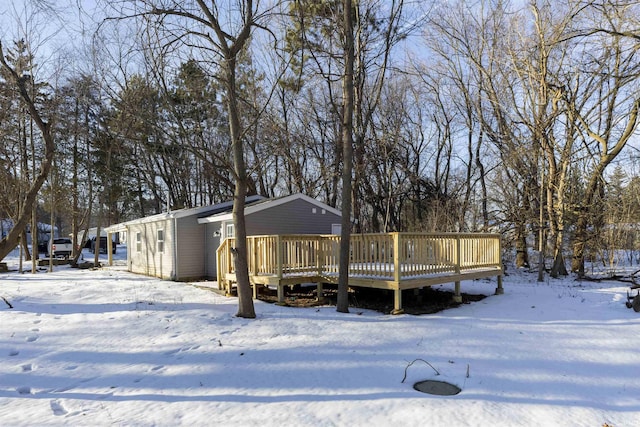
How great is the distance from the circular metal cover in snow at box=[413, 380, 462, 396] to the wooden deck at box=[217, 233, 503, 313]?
11.7 ft

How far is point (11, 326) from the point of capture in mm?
6340

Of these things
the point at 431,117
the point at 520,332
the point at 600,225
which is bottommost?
the point at 520,332

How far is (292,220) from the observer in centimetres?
1346

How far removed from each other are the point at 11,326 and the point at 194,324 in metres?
2.71

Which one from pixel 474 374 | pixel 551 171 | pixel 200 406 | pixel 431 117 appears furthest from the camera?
pixel 431 117

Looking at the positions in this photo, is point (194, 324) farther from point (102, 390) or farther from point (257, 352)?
point (102, 390)

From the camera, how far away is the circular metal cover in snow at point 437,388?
4.01 meters

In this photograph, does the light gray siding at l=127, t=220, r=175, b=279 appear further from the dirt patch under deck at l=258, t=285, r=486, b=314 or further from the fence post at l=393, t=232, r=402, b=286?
the fence post at l=393, t=232, r=402, b=286

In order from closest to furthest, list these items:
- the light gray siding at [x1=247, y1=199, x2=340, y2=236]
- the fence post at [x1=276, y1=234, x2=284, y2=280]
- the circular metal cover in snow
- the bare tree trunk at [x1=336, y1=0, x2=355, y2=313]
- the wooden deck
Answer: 1. the circular metal cover in snow
2. the bare tree trunk at [x1=336, y1=0, x2=355, y2=313]
3. the wooden deck
4. the fence post at [x1=276, y1=234, x2=284, y2=280]
5. the light gray siding at [x1=247, y1=199, x2=340, y2=236]

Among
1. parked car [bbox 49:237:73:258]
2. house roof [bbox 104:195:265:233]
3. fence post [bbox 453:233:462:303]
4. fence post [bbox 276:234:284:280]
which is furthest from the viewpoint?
parked car [bbox 49:237:73:258]

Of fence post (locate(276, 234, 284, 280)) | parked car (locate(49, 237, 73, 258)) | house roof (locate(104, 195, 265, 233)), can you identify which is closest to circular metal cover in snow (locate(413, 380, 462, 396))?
fence post (locate(276, 234, 284, 280))

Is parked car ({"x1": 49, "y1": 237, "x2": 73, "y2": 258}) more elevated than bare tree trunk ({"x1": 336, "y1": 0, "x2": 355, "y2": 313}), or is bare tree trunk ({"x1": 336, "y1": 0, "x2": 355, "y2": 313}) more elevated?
bare tree trunk ({"x1": 336, "y1": 0, "x2": 355, "y2": 313})

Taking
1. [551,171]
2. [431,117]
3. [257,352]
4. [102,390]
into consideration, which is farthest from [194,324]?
[431,117]

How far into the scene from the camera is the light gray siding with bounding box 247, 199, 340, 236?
1273cm
